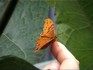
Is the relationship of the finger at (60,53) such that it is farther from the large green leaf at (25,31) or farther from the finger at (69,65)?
the large green leaf at (25,31)

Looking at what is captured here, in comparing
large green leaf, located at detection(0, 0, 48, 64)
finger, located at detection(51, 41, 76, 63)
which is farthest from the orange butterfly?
large green leaf, located at detection(0, 0, 48, 64)

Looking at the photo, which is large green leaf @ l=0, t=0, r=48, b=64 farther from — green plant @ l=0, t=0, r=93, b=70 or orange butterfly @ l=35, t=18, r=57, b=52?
orange butterfly @ l=35, t=18, r=57, b=52

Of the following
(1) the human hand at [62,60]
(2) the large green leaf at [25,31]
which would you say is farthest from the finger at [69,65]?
(2) the large green leaf at [25,31]

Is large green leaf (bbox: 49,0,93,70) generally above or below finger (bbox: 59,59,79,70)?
below

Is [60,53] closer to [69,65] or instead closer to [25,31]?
[69,65]

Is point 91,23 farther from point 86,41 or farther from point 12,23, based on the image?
point 12,23

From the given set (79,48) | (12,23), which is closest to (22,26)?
(12,23)
